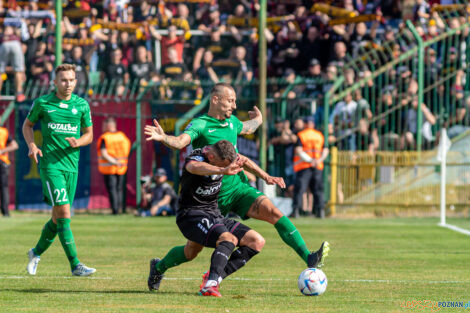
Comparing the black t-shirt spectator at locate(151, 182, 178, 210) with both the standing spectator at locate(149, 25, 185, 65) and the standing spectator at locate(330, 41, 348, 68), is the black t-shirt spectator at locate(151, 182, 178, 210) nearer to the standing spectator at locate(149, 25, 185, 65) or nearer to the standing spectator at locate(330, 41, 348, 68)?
the standing spectator at locate(149, 25, 185, 65)

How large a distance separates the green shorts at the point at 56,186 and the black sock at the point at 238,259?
7.73 ft

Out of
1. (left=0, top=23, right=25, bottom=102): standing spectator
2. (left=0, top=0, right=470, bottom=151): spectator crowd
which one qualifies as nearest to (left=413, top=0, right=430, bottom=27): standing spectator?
(left=0, top=0, right=470, bottom=151): spectator crowd

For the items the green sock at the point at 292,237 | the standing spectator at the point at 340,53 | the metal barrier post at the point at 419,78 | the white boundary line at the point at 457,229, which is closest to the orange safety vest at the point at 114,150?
the standing spectator at the point at 340,53

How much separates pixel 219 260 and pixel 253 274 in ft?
7.39

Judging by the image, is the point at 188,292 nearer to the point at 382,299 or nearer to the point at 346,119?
the point at 382,299

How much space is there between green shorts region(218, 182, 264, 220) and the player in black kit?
504 mm

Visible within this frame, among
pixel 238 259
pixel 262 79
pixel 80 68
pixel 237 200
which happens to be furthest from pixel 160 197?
pixel 238 259

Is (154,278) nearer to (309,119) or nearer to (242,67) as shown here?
(309,119)

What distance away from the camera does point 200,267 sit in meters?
10.7

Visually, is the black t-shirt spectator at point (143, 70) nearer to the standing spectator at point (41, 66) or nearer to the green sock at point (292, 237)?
the standing spectator at point (41, 66)

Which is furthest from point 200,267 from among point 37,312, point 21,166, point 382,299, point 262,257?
point 21,166

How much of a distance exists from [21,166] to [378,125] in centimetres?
860

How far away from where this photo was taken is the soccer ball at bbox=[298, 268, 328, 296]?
26.1ft

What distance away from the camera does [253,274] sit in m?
9.93
